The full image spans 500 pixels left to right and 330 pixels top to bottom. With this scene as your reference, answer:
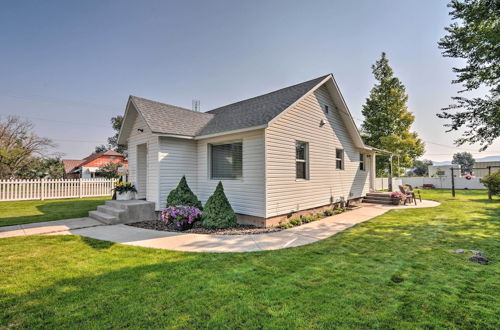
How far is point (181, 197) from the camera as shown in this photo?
7758 millimetres

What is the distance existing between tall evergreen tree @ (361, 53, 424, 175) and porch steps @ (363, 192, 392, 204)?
902 cm

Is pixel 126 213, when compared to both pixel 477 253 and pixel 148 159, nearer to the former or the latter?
pixel 148 159

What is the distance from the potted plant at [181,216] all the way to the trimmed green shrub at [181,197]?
2.57ft

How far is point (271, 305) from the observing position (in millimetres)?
2717

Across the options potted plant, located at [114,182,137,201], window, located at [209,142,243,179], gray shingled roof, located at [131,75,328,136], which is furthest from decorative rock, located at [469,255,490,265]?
potted plant, located at [114,182,137,201]

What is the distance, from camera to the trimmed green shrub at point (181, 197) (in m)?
7.71

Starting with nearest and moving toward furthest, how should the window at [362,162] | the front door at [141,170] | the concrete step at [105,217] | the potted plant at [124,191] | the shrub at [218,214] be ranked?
1. the shrub at [218,214]
2. the concrete step at [105,217]
3. the potted plant at [124,191]
4. the front door at [141,170]
5. the window at [362,162]

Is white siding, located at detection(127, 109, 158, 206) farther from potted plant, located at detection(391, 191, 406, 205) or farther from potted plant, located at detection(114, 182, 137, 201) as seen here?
potted plant, located at detection(391, 191, 406, 205)

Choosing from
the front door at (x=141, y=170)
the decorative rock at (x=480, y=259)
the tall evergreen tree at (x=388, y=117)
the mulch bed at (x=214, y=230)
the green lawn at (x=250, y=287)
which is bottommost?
the mulch bed at (x=214, y=230)

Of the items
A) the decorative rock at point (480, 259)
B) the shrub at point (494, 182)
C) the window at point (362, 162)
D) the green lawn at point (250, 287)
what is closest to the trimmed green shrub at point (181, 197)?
the green lawn at point (250, 287)

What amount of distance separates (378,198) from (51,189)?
20342 millimetres

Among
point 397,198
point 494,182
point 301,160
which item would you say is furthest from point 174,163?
point 494,182

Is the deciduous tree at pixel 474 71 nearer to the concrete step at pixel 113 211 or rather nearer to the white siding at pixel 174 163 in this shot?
the white siding at pixel 174 163

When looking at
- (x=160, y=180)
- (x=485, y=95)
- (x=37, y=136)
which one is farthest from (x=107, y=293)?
(x=37, y=136)
